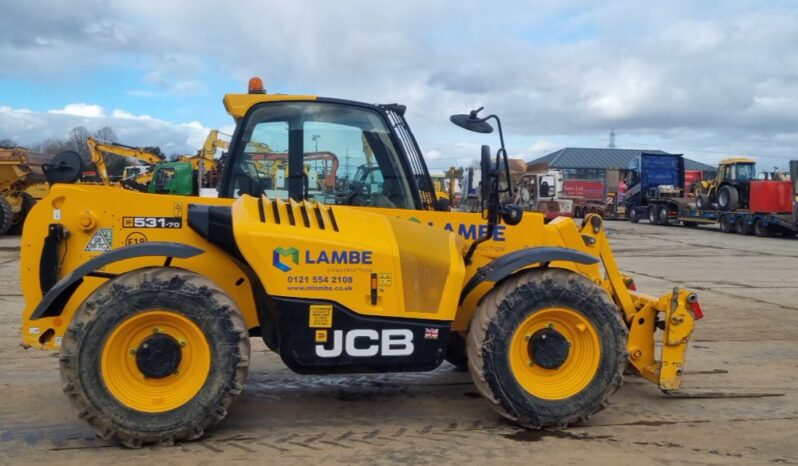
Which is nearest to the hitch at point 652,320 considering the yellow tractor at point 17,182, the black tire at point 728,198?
the yellow tractor at point 17,182

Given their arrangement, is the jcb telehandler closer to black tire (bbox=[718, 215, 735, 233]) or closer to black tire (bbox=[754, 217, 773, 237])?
black tire (bbox=[754, 217, 773, 237])

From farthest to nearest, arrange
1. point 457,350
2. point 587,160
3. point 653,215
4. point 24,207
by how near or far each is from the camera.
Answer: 1. point 587,160
2. point 653,215
3. point 24,207
4. point 457,350

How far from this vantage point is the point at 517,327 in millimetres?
4355

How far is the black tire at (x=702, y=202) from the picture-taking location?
31250 mm

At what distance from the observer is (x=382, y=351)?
4.28 m

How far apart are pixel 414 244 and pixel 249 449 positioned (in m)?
1.55

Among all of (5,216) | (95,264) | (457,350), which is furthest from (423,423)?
(5,216)

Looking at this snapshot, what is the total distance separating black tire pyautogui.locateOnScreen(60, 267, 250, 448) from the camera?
3.88 meters

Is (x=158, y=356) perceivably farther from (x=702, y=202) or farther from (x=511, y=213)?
(x=702, y=202)

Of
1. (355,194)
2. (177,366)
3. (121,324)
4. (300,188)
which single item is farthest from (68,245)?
(355,194)

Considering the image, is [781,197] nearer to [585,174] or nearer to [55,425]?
[55,425]

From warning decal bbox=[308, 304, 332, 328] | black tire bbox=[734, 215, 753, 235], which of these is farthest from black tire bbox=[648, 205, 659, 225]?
warning decal bbox=[308, 304, 332, 328]

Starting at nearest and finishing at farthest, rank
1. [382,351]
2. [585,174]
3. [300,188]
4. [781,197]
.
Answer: [382,351] → [300,188] → [781,197] → [585,174]

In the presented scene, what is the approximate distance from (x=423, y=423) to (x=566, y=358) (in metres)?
1.02
